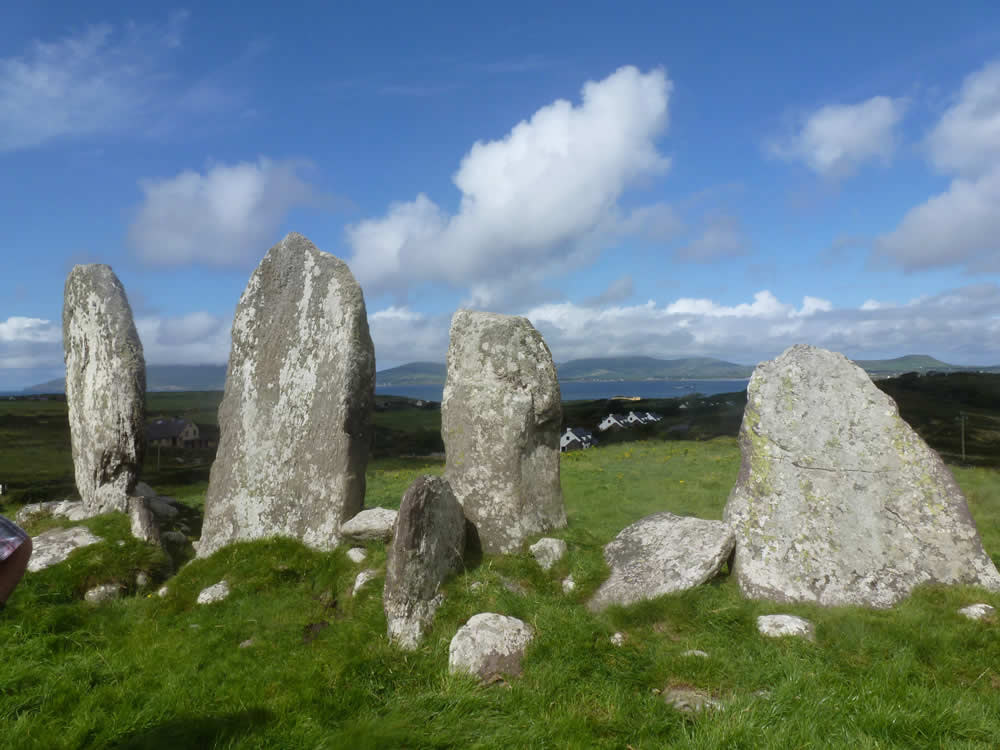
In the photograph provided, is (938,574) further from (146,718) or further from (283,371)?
(283,371)

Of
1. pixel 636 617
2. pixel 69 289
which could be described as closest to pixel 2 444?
pixel 69 289

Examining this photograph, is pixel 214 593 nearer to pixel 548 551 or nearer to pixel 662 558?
pixel 548 551

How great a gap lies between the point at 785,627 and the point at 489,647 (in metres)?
3.52

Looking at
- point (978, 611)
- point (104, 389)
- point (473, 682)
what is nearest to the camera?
point (473, 682)

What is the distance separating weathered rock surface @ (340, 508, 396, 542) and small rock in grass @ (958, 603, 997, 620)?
7.98 m

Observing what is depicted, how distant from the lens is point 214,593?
10.2 m

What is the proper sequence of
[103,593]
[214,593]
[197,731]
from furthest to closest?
[103,593] < [214,593] < [197,731]

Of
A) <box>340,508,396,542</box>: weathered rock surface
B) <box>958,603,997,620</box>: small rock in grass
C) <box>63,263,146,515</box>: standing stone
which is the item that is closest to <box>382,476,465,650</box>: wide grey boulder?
<box>340,508,396,542</box>: weathered rock surface

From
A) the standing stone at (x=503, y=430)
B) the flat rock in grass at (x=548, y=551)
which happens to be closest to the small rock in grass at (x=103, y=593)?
the standing stone at (x=503, y=430)

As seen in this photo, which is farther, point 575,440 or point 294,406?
point 575,440

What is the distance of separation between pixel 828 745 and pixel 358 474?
8.32 meters

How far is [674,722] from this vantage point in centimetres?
630

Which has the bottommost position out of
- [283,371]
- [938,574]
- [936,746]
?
[936,746]

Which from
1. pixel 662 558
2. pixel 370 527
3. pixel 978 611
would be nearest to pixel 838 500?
pixel 978 611
